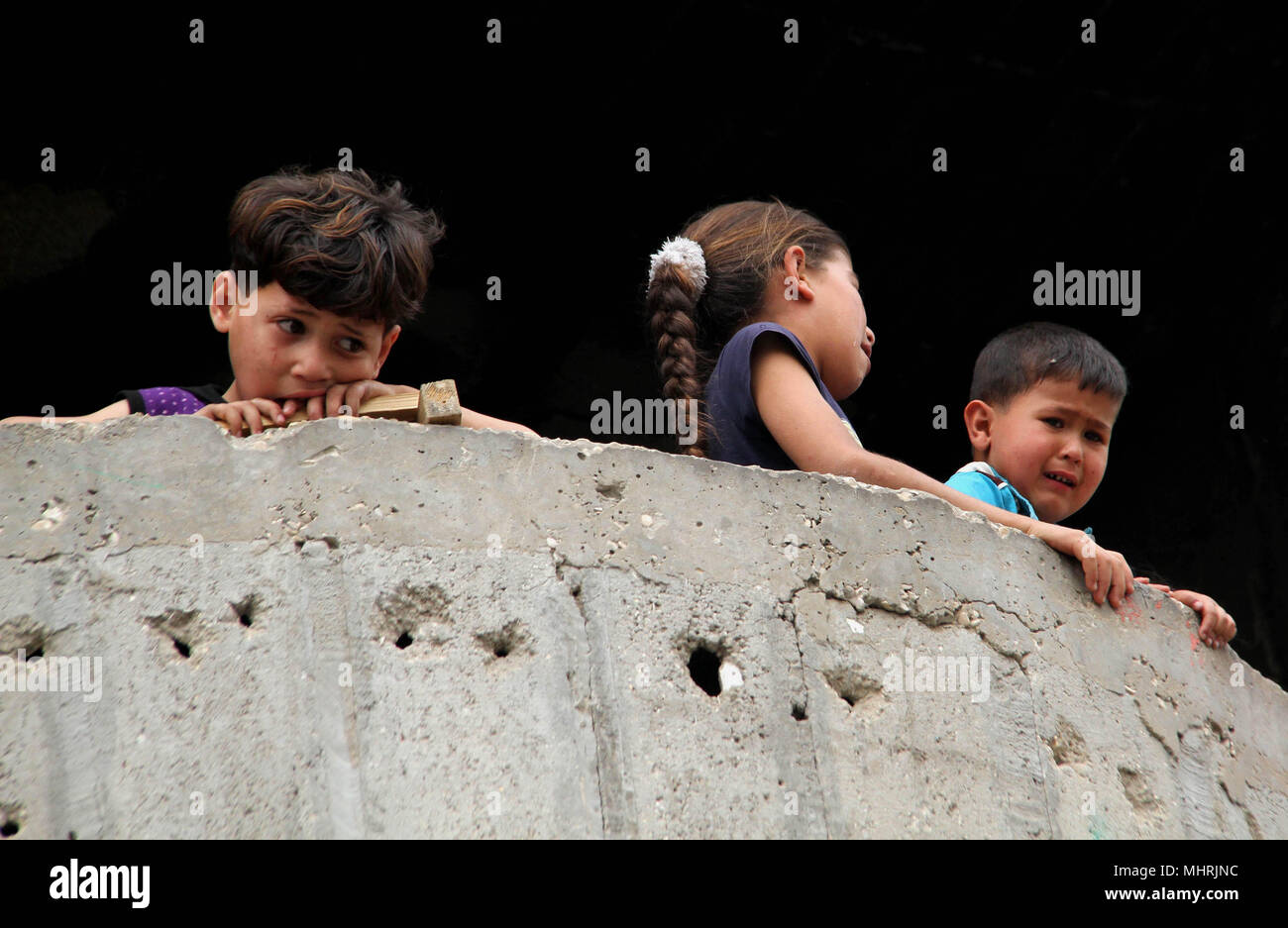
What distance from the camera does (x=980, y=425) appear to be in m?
4.12

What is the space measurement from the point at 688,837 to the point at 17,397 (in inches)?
154

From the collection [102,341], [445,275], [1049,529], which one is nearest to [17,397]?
[102,341]

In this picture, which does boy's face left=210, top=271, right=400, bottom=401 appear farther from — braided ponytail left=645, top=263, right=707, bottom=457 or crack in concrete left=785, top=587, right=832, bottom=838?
crack in concrete left=785, top=587, right=832, bottom=838

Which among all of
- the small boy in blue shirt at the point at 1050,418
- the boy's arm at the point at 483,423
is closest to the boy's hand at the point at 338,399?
the boy's arm at the point at 483,423

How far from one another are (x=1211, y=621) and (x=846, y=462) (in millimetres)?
868

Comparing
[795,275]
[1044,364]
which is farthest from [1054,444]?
[795,275]

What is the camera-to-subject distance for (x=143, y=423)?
9.75 ft

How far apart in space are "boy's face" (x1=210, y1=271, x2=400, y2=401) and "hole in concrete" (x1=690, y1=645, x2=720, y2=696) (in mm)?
856

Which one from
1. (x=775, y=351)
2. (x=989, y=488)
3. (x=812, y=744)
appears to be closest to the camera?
(x=812, y=744)

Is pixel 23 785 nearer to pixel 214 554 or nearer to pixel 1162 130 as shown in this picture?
pixel 214 554

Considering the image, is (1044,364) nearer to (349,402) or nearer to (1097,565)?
(1097,565)

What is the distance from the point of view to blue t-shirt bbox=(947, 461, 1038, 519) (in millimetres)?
3740

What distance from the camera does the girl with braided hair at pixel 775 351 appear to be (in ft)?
11.1

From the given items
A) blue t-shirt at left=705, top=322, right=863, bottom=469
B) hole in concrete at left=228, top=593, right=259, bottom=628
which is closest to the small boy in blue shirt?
blue t-shirt at left=705, top=322, right=863, bottom=469
